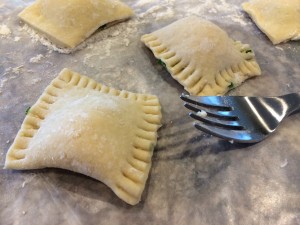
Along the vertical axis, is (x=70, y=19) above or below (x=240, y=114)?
above

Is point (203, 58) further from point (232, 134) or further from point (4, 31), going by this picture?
point (4, 31)

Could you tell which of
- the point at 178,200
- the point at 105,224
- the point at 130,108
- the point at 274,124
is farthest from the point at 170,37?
the point at 105,224

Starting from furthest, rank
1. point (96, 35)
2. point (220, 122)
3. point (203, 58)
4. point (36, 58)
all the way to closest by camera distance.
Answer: point (96, 35) → point (36, 58) → point (203, 58) → point (220, 122)

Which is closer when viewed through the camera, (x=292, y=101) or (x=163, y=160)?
(x=163, y=160)

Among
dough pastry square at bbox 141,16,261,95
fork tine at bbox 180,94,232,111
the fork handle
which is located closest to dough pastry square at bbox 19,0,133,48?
dough pastry square at bbox 141,16,261,95

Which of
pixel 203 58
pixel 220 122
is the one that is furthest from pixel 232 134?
pixel 203 58

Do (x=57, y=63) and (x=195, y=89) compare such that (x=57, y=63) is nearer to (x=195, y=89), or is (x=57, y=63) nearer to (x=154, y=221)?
(x=195, y=89)

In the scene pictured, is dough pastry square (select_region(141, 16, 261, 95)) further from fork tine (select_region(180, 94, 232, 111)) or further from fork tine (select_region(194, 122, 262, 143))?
fork tine (select_region(194, 122, 262, 143))
